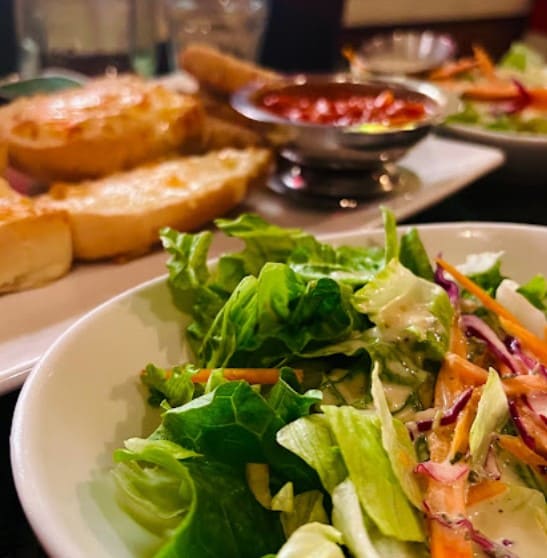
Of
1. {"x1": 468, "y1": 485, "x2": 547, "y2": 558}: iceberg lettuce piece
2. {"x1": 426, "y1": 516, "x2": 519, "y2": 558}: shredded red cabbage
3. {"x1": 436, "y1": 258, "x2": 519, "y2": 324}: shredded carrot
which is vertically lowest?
{"x1": 468, "y1": 485, "x2": 547, "y2": 558}: iceberg lettuce piece

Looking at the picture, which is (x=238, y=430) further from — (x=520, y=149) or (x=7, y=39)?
(x=7, y=39)

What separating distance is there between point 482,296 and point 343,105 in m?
1.04

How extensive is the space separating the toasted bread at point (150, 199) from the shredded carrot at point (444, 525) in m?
0.97

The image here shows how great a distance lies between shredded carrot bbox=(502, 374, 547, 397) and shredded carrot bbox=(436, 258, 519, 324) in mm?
131

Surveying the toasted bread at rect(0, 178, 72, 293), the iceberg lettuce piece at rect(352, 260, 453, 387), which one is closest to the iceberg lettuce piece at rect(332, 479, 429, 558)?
the iceberg lettuce piece at rect(352, 260, 453, 387)

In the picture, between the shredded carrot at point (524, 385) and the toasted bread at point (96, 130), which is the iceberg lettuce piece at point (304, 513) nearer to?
the shredded carrot at point (524, 385)

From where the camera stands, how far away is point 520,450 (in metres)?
0.98

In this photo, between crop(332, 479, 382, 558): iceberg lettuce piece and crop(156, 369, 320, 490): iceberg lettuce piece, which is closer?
crop(332, 479, 382, 558): iceberg lettuce piece

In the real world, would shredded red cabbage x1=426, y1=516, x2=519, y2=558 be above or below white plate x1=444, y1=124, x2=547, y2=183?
above

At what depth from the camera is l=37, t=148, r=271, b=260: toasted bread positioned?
165 cm

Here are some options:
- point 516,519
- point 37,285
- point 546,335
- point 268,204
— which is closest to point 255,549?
point 516,519

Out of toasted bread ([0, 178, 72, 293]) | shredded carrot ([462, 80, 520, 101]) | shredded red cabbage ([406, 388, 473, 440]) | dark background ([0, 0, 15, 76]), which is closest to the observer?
shredded red cabbage ([406, 388, 473, 440])

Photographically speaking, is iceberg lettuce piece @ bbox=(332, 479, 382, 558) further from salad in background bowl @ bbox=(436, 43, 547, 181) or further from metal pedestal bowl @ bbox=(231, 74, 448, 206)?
salad in background bowl @ bbox=(436, 43, 547, 181)

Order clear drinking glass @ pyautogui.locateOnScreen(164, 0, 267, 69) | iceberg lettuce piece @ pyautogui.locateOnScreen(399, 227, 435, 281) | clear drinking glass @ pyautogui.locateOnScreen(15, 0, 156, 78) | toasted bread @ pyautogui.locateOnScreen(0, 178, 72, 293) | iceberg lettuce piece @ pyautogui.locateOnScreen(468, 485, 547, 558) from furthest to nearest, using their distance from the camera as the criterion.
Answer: clear drinking glass @ pyautogui.locateOnScreen(164, 0, 267, 69), clear drinking glass @ pyautogui.locateOnScreen(15, 0, 156, 78), toasted bread @ pyautogui.locateOnScreen(0, 178, 72, 293), iceberg lettuce piece @ pyautogui.locateOnScreen(399, 227, 435, 281), iceberg lettuce piece @ pyautogui.locateOnScreen(468, 485, 547, 558)
